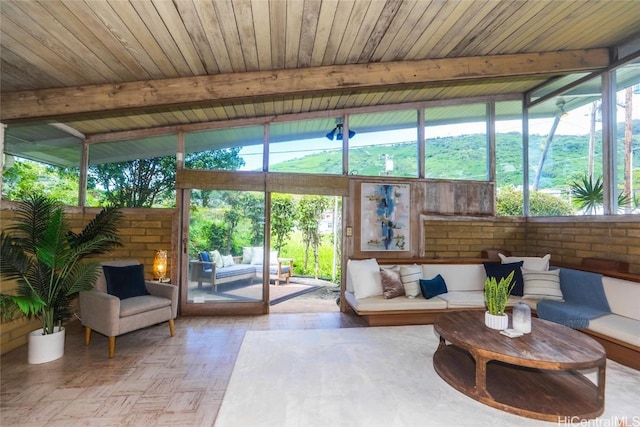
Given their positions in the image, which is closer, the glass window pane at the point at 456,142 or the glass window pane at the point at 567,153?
the glass window pane at the point at 567,153

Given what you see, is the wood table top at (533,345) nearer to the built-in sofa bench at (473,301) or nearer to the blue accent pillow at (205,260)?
the built-in sofa bench at (473,301)

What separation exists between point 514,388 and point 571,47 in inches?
157

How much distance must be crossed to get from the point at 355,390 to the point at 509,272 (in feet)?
9.93

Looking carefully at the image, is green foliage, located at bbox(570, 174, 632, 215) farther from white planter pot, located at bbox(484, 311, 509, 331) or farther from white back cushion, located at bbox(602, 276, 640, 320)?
white planter pot, located at bbox(484, 311, 509, 331)

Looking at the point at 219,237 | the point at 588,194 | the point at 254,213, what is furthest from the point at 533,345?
the point at 219,237

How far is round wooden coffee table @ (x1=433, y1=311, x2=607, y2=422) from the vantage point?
2.06 meters

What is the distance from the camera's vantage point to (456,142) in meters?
5.07

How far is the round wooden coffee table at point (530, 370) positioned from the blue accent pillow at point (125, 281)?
11.0 feet

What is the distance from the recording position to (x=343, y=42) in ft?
9.27

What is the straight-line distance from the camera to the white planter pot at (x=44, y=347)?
9.14 ft

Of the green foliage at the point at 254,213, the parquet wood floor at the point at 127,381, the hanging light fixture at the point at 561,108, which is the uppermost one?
the hanging light fixture at the point at 561,108

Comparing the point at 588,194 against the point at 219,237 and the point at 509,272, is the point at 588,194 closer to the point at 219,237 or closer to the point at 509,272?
the point at 509,272

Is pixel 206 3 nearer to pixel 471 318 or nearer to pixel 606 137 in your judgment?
pixel 471 318

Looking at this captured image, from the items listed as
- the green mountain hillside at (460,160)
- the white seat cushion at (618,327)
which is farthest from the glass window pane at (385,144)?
the white seat cushion at (618,327)
